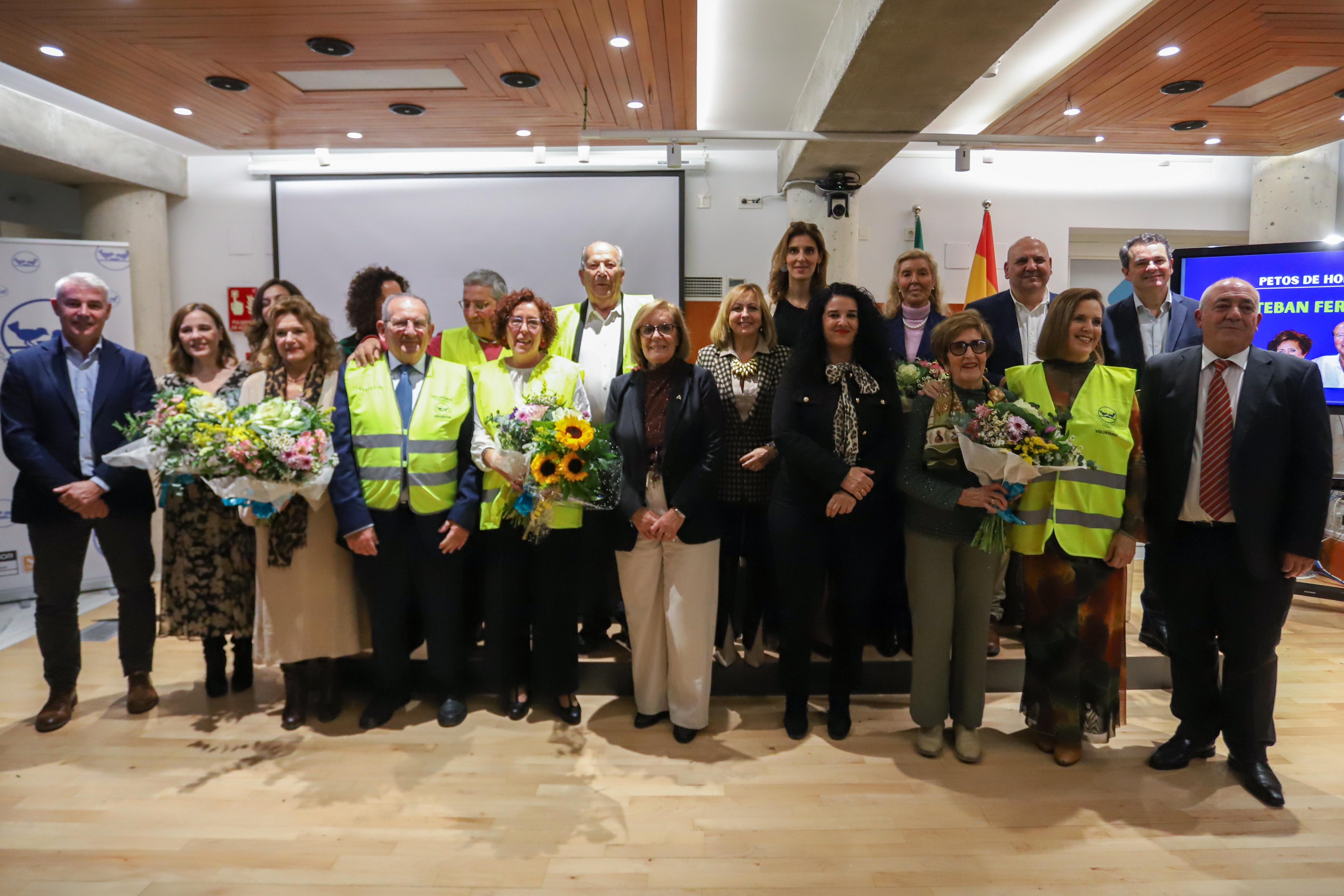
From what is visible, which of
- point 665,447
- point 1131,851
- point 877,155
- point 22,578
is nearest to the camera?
point 1131,851

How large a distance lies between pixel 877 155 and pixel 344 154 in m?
4.73

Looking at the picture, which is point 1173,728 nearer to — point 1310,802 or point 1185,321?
point 1310,802

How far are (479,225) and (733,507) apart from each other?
4846 mm

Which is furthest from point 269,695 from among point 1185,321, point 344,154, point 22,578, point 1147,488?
point 344,154

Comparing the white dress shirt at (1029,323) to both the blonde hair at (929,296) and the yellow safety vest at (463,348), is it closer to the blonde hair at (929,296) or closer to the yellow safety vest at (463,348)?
the blonde hair at (929,296)

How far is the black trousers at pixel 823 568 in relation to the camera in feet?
9.38

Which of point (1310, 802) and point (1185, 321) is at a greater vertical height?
point (1185, 321)

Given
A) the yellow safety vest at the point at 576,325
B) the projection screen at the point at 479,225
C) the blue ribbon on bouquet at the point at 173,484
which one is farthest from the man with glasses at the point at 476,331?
the projection screen at the point at 479,225

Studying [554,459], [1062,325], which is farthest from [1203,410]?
[554,459]

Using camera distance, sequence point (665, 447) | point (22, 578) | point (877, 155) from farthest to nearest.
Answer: point (877, 155) → point (22, 578) → point (665, 447)

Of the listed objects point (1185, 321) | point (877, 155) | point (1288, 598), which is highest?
point (877, 155)

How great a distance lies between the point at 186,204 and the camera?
6.92 m

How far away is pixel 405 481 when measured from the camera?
3.00 meters

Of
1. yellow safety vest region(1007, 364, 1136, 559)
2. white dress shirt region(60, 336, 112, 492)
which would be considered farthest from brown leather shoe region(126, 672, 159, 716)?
yellow safety vest region(1007, 364, 1136, 559)
